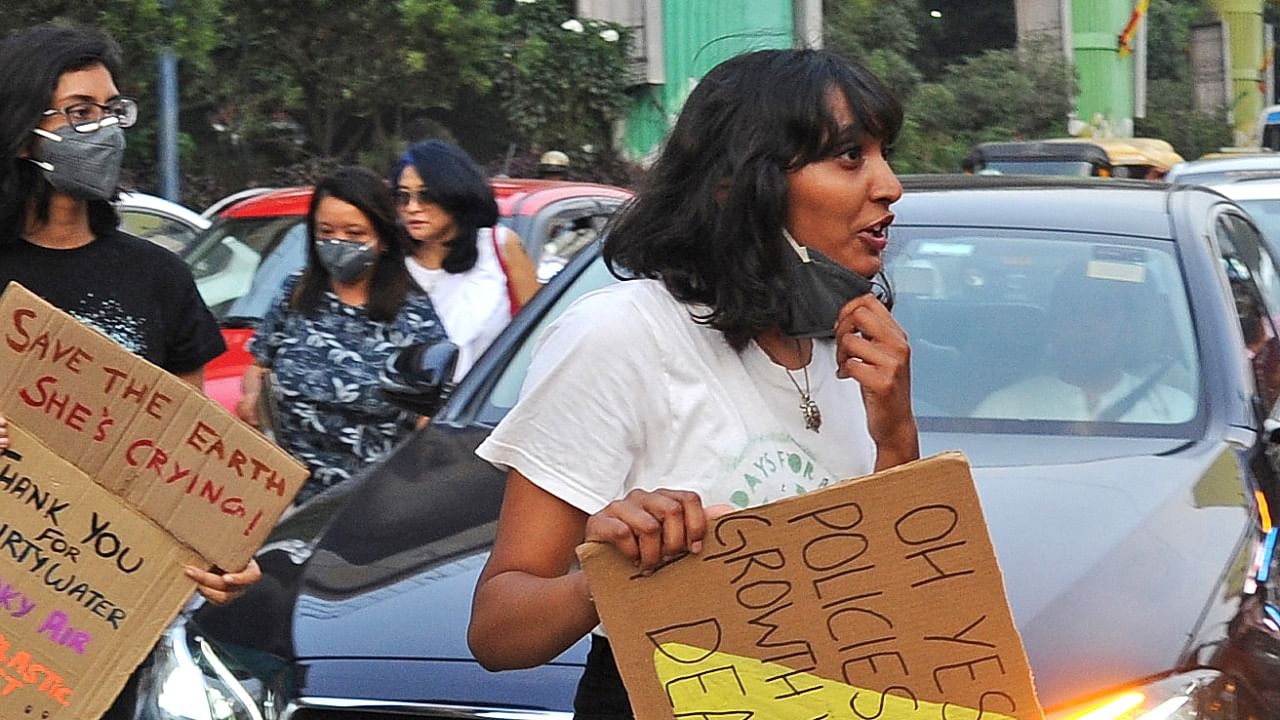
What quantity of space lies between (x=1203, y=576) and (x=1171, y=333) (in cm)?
115

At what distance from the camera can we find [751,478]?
2.30 metres

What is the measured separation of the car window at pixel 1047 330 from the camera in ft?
13.9

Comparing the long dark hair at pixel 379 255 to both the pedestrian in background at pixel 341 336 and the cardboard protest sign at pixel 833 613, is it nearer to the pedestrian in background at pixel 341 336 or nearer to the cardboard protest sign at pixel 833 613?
the pedestrian in background at pixel 341 336

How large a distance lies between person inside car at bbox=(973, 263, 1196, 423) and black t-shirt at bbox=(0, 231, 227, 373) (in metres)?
1.71

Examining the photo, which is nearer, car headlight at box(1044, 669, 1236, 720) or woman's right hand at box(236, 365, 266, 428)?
car headlight at box(1044, 669, 1236, 720)

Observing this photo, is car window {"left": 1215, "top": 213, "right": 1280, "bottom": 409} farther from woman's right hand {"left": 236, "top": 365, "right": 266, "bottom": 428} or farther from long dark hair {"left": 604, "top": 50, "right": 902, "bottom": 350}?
woman's right hand {"left": 236, "top": 365, "right": 266, "bottom": 428}

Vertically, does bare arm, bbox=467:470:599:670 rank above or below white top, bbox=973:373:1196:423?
above

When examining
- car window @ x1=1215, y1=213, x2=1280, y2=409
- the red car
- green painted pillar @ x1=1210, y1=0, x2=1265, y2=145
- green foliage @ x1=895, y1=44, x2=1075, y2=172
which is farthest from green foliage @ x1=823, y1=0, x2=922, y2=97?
car window @ x1=1215, y1=213, x2=1280, y2=409

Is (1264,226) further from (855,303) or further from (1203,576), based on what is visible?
(855,303)

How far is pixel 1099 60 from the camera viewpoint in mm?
38875

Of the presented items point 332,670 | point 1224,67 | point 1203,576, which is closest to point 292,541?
point 332,670

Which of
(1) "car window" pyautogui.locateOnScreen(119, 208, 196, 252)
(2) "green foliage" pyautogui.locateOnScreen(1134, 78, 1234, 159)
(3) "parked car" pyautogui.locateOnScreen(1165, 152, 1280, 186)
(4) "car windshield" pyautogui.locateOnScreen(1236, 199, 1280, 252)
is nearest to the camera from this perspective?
(1) "car window" pyautogui.locateOnScreen(119, 208, 196, 252)

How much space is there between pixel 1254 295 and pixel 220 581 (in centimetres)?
302

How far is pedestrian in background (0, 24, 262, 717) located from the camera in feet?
10.9
